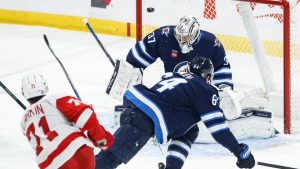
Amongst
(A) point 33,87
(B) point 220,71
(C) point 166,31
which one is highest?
(A) point 33,87

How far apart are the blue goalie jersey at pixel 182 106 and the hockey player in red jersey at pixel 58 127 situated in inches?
18.0

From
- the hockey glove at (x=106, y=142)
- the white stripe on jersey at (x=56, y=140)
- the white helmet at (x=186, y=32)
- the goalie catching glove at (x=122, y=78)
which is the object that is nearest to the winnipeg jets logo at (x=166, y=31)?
the white helmet at (x=186, y=32)

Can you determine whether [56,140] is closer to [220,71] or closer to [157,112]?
[157,112]

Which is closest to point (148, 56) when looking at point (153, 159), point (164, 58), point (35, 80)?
point (164, 58)

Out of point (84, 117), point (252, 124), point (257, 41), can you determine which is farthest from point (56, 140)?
point (257, 41)

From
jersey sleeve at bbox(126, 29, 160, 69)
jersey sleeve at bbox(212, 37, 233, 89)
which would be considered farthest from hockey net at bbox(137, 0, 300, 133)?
jersey sleeve at bbox(126, 29, 160, 69)

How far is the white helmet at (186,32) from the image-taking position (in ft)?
18.1

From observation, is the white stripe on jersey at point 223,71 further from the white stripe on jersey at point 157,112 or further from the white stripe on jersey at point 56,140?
the white stripe on jersey at point 56,140

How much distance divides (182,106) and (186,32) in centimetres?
94

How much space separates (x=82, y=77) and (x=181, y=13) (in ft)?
3.56

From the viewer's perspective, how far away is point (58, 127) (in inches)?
167

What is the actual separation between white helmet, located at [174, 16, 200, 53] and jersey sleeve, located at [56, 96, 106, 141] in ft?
4.63

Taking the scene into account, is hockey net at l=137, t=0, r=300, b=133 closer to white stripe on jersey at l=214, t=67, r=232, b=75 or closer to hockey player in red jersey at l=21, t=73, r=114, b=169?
white stripe on jersey at l=214, t=67, r=232, b=75

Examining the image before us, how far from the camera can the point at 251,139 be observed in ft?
20.1
